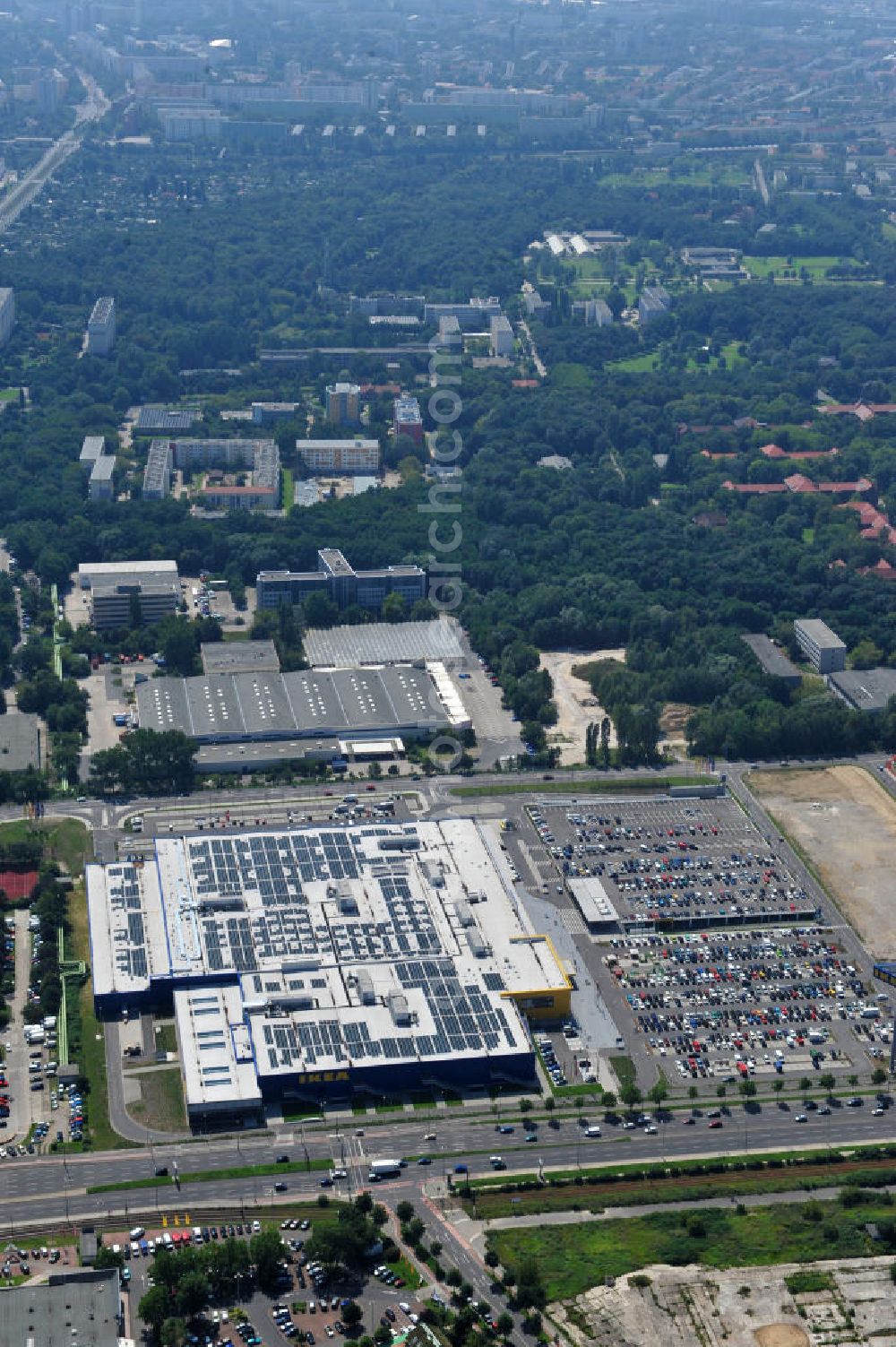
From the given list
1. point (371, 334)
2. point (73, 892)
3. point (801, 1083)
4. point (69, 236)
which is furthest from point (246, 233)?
point (801, 1083)

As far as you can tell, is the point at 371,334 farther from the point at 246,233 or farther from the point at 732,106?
the point at 732,106

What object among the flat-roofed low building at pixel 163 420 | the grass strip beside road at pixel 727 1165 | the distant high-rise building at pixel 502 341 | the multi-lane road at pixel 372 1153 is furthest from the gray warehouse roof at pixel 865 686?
the distant high-rise building at pixel 502 341

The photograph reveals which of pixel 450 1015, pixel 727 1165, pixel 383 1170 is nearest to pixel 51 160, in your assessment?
pixel 450 1015

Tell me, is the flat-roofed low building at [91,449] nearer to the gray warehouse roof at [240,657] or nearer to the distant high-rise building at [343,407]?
the distant high-rise building at [343,407]

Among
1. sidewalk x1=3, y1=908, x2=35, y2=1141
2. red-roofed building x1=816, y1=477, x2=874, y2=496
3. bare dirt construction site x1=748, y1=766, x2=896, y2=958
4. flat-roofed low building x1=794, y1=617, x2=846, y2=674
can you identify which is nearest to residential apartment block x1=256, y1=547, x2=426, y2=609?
flat-roofed low building x1=794, y1=617, x2=846, y2=674

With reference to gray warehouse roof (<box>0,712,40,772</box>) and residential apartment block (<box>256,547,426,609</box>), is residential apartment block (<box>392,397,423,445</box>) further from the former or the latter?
gray warehouse roof (<box>0,712,40,772</box>)

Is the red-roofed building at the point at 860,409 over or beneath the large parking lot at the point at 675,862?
beneath
